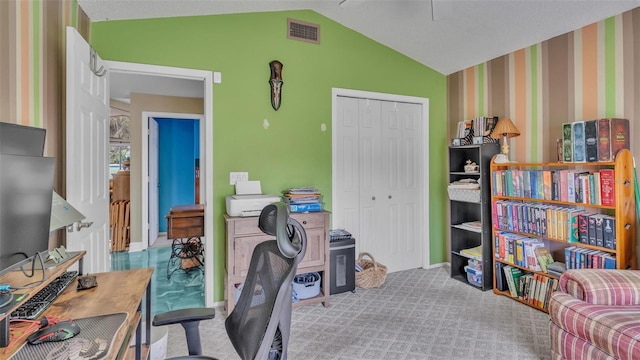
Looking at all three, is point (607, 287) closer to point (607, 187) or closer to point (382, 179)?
point (607, 187)

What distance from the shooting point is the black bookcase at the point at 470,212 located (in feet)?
10.7

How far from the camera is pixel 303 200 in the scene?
116 inches

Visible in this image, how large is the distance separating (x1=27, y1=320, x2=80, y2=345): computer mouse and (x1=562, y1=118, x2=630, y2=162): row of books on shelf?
3.24m

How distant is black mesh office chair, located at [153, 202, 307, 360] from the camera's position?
3.41ft

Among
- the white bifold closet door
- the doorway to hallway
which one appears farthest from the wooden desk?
the doorway to hallway

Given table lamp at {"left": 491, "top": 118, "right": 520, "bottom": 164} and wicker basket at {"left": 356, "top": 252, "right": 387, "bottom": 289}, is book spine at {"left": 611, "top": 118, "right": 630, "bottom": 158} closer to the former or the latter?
table lamp at {"left": 491, "top": 118, "right": 520, "bottom": 164}

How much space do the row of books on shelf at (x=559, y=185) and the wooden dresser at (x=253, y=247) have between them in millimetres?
1786

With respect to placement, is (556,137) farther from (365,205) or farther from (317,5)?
(317,5)

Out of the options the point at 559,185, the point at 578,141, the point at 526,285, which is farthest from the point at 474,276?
the point at 578,141

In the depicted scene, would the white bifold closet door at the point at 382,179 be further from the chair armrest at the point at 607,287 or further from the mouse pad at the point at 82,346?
the mouse pad at the point at 82,346

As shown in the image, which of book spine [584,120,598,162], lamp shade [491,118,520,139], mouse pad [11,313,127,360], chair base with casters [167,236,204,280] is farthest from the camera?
chair base with casters [167,236,204,280]

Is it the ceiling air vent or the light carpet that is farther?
the ceiling air vent

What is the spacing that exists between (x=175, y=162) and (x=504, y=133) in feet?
17.7

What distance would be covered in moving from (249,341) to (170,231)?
2.70 m
